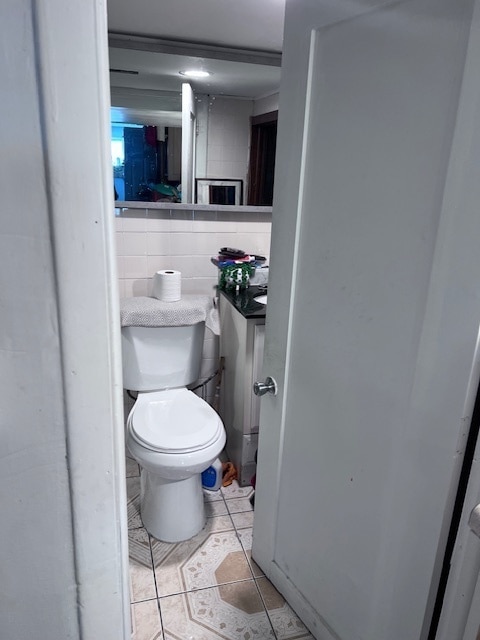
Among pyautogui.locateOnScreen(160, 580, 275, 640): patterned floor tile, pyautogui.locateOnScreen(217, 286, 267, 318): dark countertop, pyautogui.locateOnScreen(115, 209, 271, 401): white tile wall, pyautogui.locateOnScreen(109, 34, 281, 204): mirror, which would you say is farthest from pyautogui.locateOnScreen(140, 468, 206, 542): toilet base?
pyautogui.locateOnScreen(109, 34, 281, 204): mirror

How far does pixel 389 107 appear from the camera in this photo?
0.89 metres

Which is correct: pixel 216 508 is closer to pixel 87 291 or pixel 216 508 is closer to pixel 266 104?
pixel 87 291

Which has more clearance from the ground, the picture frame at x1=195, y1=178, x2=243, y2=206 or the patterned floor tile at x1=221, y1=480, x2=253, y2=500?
the picture frame at x1=195, y1=178, x2=243, y2=206

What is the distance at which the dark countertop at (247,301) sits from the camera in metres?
1.86

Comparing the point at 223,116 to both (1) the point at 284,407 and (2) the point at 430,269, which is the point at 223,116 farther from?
(2) the point at 430,269

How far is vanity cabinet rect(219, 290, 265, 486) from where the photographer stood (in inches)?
74.7

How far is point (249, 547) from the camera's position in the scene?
1.76 m

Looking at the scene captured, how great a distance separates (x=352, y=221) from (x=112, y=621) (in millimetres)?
874

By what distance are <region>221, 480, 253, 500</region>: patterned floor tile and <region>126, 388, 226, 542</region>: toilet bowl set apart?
7.8 inches

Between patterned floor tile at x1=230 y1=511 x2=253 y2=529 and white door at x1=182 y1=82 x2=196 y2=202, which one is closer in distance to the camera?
patterned floor tile at x1=230 y1=511 x2=253 y2=529

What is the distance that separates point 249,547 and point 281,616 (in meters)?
0.32

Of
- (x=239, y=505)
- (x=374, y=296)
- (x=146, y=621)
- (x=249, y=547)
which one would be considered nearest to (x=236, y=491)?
(x=239, y=505)

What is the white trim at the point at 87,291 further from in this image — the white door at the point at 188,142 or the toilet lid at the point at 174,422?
the white door at the point at 188,142

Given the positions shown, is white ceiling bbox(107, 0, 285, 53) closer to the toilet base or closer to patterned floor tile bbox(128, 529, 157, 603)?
the toilet base
